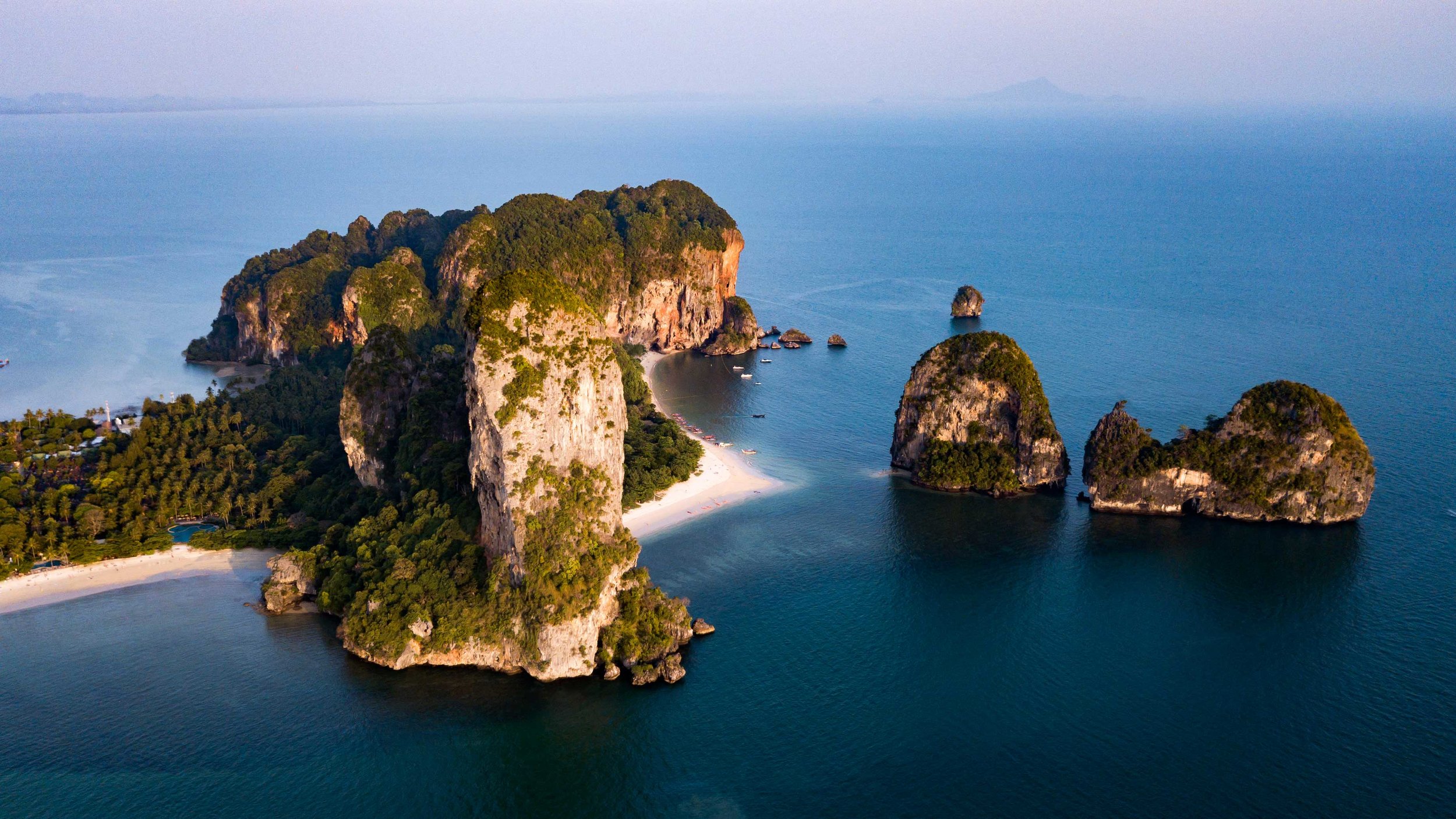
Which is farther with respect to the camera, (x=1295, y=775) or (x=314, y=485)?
(x=314, y=485)

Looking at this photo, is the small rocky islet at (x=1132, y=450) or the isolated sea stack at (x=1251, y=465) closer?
the isolated sea stack at (x=1251, y=465)

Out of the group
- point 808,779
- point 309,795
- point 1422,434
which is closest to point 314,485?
point 309,795

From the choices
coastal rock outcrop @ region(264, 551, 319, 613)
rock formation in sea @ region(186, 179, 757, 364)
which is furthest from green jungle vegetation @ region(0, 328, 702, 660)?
rock formation in sea @ region(186, 179, 757, 364)

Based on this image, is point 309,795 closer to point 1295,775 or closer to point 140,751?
point 140,751

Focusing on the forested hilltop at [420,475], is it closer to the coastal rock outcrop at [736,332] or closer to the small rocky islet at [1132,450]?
the coastal rock outcrop at [736,332]

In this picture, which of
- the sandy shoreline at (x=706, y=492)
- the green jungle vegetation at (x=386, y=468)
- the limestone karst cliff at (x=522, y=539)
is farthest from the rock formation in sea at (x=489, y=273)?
the limestone karst cliff at (x=522, y=539)

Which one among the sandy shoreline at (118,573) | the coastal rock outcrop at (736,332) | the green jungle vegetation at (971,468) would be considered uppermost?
the coastal rock outcrop at (736,332)

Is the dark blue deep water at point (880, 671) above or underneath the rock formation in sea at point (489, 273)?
underneath
